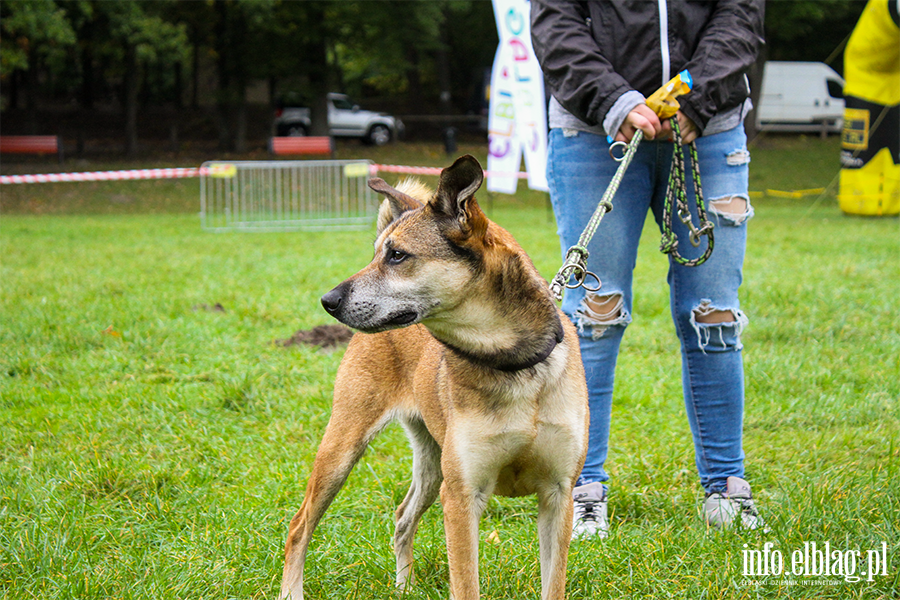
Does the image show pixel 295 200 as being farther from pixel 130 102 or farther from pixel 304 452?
pixel 130 102

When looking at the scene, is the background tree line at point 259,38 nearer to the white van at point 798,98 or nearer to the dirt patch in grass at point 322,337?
the white van at point 798,98

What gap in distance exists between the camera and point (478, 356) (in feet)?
7.90

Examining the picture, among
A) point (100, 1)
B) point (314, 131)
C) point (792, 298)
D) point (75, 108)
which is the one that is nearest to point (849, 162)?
point (792, 298)

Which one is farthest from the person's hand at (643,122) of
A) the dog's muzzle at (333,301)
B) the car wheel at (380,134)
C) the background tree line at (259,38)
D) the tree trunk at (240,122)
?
the car wheel at (380,134)

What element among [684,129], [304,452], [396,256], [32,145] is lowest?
[304,452]

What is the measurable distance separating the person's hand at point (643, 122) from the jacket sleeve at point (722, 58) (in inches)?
5.5

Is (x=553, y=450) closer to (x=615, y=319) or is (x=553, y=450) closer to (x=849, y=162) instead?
(x=615, y=319)

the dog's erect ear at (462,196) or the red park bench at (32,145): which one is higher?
the dog's erect ear at (462,196)

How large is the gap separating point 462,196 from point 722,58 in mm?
1316

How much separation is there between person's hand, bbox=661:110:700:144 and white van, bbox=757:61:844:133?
3243cm

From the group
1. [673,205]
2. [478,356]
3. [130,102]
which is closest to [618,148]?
[673,205]

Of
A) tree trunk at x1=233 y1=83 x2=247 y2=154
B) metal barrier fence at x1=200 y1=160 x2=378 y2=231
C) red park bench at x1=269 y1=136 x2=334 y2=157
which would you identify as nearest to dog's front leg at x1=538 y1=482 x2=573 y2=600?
metal barrier fence at x1=200 y1=160 x2=378 y2=231

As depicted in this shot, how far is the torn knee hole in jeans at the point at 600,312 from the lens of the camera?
3.10 m

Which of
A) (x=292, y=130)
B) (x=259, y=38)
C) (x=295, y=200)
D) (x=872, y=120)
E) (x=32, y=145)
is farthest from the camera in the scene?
(x=292, y=130)
